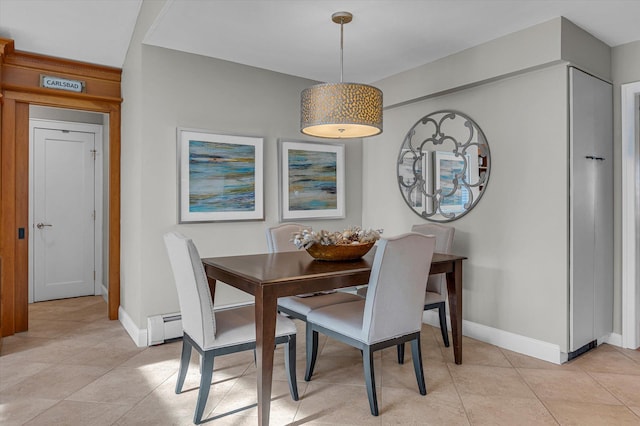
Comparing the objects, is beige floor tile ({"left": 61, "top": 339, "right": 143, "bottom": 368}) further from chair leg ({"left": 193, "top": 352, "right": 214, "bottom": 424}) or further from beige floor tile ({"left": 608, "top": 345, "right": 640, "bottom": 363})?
beige floor tile ({"left": 608, "top": 345, "right": 640, "bottom": 363})

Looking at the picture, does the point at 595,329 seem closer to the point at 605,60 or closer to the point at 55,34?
the point at 605,60

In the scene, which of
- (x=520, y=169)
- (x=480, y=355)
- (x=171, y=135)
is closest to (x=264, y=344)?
(x=480, y=355)

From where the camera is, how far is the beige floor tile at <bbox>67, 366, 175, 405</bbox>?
244cm

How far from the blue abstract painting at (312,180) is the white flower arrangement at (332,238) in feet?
5.12

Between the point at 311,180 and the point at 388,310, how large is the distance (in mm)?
2222

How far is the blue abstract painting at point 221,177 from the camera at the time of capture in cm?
354

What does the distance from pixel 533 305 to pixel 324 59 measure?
2.66 metres

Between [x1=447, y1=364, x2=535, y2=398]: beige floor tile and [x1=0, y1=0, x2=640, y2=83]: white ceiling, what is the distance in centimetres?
244

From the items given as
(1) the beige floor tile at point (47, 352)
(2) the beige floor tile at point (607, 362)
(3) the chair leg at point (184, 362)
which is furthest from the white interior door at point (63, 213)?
(2) the beige floor tile at point (607, 362)

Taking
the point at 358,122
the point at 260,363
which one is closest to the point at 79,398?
the point at 260,363

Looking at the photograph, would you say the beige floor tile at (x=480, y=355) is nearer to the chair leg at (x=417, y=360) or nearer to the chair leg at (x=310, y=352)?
the chair leg at (x=417, y=360)

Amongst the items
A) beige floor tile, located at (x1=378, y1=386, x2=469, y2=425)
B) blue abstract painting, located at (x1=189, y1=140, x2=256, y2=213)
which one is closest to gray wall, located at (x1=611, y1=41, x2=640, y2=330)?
beige floor tile, located at (x1=378, y1=386, x2=469, y2=425)

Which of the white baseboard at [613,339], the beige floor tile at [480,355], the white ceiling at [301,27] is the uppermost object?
the white ceiling at [301,27]

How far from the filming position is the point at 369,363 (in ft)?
7.33
